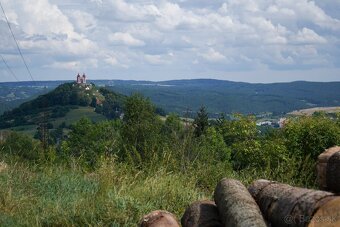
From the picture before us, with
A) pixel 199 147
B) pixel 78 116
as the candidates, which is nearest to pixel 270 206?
pixel 199 147

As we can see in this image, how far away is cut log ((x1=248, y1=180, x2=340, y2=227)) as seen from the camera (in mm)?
4871

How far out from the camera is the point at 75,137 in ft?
180

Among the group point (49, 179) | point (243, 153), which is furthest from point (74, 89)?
point (49, 179)

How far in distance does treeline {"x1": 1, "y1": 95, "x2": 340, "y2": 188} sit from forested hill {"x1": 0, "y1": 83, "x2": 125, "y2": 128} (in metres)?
68.1

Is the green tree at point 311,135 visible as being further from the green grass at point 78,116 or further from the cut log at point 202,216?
the green grass at point 78,116

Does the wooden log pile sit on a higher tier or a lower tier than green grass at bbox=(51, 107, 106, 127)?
higher

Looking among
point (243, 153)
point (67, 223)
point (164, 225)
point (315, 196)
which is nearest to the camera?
point (315, 196)

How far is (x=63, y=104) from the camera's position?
138 meters

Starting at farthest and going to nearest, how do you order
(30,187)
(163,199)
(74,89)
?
(74,89) < (30,187) < (163,199)

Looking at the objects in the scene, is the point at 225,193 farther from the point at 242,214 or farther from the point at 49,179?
the point at 49,179

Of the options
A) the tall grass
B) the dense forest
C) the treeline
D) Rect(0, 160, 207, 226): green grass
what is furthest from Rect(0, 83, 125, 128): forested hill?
Rect(0, 160, 207, 226): green grass

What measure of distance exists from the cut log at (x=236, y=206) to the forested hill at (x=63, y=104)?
11202cm

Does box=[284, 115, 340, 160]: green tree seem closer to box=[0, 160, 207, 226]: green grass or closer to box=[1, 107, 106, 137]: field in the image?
box=[0, 160, 207, 226]: green grass

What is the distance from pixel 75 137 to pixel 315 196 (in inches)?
2018
